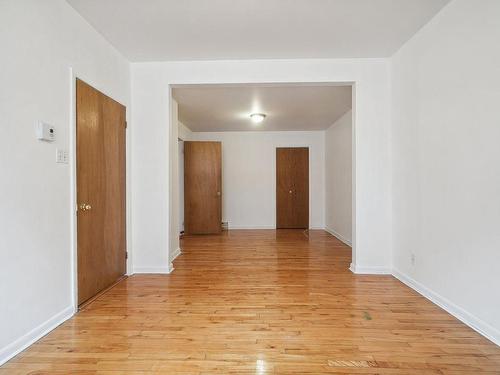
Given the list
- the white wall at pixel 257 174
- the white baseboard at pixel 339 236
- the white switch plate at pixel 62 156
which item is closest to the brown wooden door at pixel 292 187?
the white wall at pixel 257 174

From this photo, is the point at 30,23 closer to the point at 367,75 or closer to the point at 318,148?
the point at 367,75

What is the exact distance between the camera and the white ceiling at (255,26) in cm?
232

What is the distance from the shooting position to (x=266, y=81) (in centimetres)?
332

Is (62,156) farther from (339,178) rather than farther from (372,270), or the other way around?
(339,178)

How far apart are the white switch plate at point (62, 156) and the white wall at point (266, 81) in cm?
117

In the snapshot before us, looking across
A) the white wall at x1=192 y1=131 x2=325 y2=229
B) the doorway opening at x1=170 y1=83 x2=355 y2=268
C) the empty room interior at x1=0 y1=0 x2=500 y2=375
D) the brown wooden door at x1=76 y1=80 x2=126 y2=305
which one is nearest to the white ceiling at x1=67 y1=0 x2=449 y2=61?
the empty room interior at x1=0 y1=0 x2=500 y2=375

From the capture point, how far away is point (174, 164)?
13.5 feet

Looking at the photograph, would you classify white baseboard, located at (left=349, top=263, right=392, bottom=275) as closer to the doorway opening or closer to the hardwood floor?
the hardwood floor

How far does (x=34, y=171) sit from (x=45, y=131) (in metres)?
0.31

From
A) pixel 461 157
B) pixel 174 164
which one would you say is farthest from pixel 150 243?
pixel 461 157

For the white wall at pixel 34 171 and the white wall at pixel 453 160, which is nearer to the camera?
the white wall at pixel 34 171

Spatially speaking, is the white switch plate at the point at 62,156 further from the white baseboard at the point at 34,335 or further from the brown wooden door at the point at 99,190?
the white baseboard at the point at 34,335

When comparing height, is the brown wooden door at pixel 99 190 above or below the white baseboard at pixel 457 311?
above

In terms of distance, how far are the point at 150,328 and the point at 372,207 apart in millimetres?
2717
